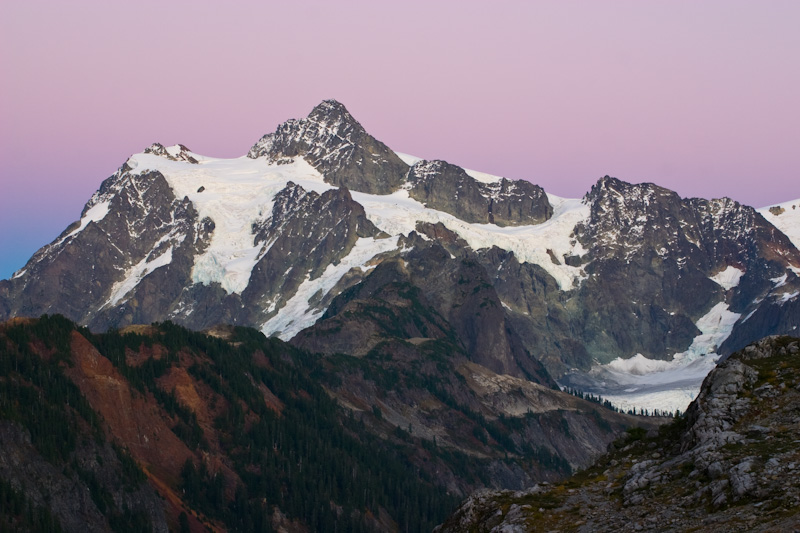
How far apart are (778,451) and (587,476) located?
1491 cm

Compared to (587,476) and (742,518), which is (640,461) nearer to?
(587,476)

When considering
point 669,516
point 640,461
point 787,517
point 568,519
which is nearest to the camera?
point 787,517

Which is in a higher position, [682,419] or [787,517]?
[682,419]

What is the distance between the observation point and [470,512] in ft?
233

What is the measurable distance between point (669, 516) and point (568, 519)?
676 centimetres

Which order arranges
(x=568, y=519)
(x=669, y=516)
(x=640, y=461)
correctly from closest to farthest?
(x=669, y=516)
(x=568, y=519)
(x=640, y=461)

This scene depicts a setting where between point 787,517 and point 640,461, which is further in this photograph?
point 640,461

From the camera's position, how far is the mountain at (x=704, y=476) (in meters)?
56.3

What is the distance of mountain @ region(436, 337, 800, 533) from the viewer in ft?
185

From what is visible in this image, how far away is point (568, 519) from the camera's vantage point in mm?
63719

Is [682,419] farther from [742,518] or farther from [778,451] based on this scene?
[742,518]

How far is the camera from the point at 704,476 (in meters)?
60.5

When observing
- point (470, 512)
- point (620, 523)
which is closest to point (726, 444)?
point (620, 523)

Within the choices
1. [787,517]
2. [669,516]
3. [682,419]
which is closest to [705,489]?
[669,516]
